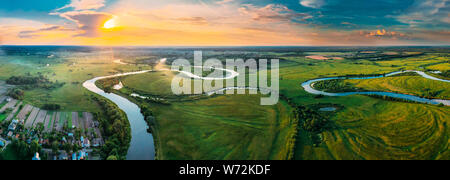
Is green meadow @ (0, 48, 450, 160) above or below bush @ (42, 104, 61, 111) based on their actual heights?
below

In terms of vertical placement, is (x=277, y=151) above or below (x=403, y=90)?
below

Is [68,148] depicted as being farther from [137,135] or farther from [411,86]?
[411,86]

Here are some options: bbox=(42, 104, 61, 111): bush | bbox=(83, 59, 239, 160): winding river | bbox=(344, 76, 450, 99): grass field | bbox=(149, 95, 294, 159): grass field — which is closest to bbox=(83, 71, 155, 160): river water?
bbox=(83, 59, 239, 160): winding river

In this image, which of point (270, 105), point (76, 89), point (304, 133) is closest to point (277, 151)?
point (304, 133)

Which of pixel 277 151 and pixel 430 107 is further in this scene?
pixel 430 107

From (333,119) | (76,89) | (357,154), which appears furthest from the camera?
(76,89)

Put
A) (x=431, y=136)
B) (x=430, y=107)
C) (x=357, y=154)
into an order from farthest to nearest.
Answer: (x=430, y=107), (x=431, y=136), (x=357, y=154)

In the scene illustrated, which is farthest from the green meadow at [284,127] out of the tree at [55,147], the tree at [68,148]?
the tree at [55,147]

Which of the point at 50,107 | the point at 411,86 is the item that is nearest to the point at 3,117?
the point at 50,107

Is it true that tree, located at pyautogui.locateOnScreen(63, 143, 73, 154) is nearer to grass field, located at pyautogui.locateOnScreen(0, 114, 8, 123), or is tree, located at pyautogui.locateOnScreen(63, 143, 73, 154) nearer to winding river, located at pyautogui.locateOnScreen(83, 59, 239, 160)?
winding river, located at pyautogui.locateOnScreen(83, 59, 239, 160)

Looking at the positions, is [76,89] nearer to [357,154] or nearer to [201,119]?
[201,119]

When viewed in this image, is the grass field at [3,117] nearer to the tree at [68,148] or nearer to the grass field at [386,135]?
the tree at [68,148]
